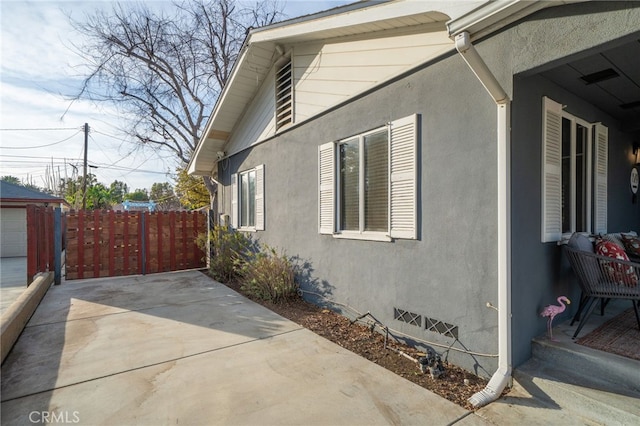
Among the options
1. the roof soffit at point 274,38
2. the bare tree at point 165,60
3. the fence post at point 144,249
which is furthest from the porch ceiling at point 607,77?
the bare tree at point 165,60

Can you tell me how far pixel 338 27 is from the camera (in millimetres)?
4176

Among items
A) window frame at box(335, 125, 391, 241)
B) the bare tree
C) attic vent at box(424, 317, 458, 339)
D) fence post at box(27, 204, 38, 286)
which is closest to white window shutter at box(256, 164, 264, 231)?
window frame at box(335, 125, 391, 241)

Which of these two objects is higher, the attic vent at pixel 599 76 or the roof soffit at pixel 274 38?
the roof soffit at pixel 274 38

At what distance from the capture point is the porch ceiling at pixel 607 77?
271 centimetres

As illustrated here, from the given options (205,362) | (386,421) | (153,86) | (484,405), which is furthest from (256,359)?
(153,86)

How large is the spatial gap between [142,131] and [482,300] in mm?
14623

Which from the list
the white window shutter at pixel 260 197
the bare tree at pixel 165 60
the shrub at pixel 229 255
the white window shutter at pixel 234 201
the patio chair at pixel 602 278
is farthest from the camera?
the bare tree at pixel 165 60

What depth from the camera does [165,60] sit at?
12.5m

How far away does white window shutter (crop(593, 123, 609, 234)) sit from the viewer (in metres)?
3.80

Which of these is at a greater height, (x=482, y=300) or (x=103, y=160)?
(x=103, y=160)

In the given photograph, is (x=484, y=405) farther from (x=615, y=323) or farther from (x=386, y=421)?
(x=615, y=323)

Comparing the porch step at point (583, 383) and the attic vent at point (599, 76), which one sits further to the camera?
the attic vent at point (599, 76)

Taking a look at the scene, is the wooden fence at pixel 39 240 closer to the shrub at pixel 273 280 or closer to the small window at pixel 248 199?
the small window at pixel 248 199

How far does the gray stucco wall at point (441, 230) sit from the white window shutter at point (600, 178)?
203cm
